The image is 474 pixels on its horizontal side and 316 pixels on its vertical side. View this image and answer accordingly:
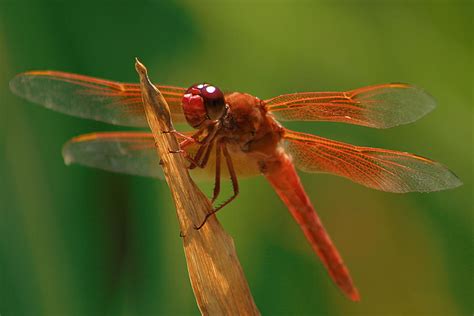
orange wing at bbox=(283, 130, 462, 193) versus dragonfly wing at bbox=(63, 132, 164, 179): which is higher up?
dragonfly wing at bbox=(63, 132, 164, 179)

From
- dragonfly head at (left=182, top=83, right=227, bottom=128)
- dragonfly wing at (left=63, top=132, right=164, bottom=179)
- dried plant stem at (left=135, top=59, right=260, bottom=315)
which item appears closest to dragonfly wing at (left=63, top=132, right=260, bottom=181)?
dragonfly wing at (left=63, top=132, right=164, bottom=179)

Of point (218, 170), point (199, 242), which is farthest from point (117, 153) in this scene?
point (199, 242)

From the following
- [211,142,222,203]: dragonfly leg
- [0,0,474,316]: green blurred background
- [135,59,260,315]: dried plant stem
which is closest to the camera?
[135,59,260,315]: dried plant stem

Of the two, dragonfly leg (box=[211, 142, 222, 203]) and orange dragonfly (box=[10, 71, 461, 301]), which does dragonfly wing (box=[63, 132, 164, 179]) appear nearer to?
orange dragonfly (box=[10, 71, 461, 301])

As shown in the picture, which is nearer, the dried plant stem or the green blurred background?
the dried plant stem

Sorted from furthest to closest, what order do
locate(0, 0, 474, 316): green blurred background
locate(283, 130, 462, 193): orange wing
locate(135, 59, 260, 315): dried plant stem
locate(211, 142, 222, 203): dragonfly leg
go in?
locate(0, 0, 474, 316): green blurred background
locate(211, 142, 222, 203): dragonfly leg
locate(283, 130, 462, 193): orange wing
locate(135, 59, 260, 315): dried plant stem

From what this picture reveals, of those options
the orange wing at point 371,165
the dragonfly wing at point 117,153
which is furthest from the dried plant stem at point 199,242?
the dragonfly wing at point 117,153

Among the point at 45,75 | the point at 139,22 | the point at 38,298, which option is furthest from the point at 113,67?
the point at 38,298
